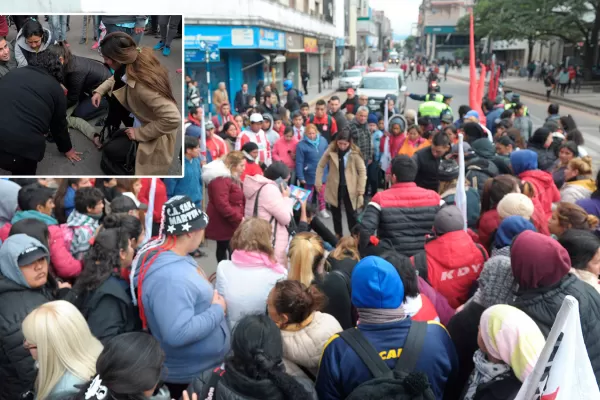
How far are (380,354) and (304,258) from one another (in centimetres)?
97

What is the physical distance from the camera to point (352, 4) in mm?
59844

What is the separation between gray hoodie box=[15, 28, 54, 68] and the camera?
2.01 meters

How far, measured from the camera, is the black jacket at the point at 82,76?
2.11 meters

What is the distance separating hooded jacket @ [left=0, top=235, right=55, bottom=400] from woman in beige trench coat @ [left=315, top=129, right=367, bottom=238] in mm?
4017

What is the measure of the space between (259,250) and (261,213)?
1.59 m

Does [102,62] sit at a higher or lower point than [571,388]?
higher

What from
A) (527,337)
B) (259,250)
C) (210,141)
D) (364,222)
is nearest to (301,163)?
(210,141)

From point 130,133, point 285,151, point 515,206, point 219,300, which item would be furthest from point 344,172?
point 130,133

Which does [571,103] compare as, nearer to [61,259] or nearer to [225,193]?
[225,193]

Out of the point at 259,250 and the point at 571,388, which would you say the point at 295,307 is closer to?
the point at 259,250

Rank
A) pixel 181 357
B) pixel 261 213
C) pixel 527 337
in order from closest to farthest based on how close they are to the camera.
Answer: pixel 527 337 < pixel 181 357 < pixel 261 213

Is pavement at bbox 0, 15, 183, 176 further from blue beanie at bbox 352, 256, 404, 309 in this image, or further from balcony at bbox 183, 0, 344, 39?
balcony at bbox 183, 0, 344, 39

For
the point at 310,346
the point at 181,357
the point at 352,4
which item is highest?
the point at 352,4

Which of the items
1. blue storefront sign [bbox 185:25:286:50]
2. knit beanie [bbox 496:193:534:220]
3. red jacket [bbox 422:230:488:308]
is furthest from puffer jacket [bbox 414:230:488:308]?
blue storefront sign [bbox 185:25:286:50]
